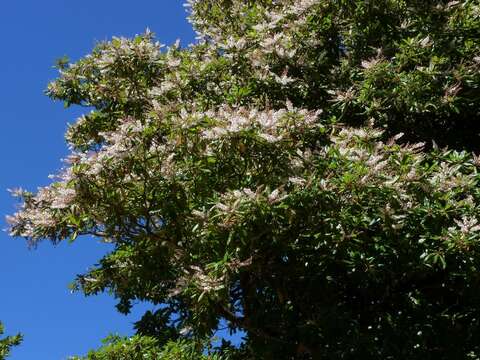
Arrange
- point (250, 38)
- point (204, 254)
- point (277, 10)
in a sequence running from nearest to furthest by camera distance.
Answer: point (204, 254), point (250, 38), point (277, 10)

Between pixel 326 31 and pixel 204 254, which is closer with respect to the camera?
pixel 204 254

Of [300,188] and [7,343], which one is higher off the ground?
[7,343]

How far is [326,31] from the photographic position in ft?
30.1

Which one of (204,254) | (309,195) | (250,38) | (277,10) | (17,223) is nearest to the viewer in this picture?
(309,195)

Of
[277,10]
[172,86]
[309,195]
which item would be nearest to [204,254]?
[309,195]

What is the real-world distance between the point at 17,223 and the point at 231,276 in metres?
3.11

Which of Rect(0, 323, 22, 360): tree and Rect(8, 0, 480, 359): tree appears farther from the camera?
Rect(0, 323, 22, 360): tree

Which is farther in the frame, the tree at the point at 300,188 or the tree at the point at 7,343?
the tree at the point at 7,343

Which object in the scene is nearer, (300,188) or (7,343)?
(300,188)

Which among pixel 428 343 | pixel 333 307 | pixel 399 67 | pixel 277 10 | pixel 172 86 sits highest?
pixel 277 10

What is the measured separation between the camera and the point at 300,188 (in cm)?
626

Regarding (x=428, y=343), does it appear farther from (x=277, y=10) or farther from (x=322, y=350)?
(x=277, y=10)

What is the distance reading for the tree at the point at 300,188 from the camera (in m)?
6.25

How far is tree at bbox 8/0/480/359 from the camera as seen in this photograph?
6254mm
